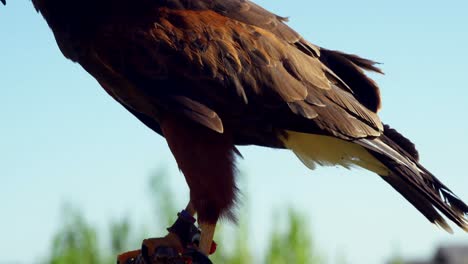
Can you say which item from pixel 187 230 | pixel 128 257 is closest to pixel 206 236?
pixel 187 230

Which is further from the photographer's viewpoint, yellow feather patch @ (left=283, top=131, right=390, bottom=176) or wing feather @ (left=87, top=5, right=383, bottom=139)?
yellow feather patch @ (left=283, top=131, right=390, bottom=176)

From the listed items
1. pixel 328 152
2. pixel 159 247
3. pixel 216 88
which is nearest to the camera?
pixel 159 247

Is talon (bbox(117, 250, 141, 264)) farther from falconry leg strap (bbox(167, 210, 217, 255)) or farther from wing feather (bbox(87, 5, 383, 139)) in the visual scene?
wing feather (bbox(87, 5, 383, 139))

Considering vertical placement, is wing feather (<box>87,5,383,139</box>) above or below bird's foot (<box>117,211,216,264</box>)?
above

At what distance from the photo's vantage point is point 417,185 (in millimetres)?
4836

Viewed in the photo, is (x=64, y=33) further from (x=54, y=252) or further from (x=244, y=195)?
(x=54, y=252)

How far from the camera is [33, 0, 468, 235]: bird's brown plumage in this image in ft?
15.2

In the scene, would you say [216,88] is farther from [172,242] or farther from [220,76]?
[172,242]

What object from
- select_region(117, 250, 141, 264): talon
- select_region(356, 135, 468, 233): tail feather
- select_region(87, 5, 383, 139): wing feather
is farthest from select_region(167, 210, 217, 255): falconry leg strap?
select_region(356, 135, 468, 233): tail feather

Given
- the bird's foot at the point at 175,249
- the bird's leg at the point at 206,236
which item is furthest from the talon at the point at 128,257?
the bird's leg at the point at 206,236

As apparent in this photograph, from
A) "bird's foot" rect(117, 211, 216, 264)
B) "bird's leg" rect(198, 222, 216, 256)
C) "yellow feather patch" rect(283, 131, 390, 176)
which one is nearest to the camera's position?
"bird's foot" rect(117, 211, 216, 264)

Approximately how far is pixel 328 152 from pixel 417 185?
0.60 meters

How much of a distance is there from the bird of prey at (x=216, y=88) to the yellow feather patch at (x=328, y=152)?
2 centimetres

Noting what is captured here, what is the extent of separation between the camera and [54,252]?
11.0 m
